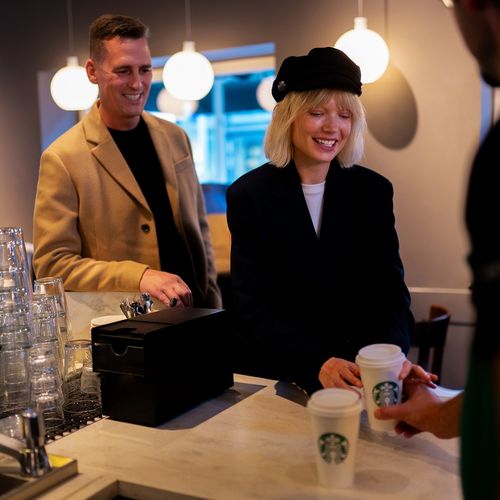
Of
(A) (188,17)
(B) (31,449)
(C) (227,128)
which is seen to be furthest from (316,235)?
(C) (227,128)

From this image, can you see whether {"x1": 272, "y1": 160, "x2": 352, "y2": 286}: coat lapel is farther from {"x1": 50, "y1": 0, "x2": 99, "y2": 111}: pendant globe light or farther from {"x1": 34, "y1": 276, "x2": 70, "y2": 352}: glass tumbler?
{"x1": 50, "y1": 0, "x2": 99, "y2": 111}: pendant globe light

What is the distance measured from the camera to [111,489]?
131 cm

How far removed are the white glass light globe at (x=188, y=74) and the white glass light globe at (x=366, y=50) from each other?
966 millimetres

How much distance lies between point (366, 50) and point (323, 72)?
7.69 feet

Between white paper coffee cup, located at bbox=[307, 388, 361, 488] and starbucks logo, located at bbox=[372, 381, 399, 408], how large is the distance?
0.17 meters

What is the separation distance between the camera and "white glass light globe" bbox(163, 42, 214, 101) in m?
4.56

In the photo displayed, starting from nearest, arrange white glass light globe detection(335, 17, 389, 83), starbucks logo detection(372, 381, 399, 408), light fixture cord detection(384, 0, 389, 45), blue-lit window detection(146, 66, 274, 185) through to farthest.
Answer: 1. starbucks logo detection(372, 381, 399, 408)
2. white glass light globe detection(335, 17, 389, 83)
3. light fixture cord detection(384, 0, 389, 45)
4. blue-lit window detection(146, 66, 274, 185)

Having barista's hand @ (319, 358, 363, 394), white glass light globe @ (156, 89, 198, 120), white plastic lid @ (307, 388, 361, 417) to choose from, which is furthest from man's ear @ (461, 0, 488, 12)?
white glass light globe @ (156, 89, 198, 120)

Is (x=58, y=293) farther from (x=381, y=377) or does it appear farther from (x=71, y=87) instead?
(x=71, y=87)

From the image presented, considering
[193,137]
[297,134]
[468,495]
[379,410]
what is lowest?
[379,410]

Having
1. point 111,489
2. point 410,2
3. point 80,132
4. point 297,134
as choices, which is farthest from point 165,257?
point 410,2

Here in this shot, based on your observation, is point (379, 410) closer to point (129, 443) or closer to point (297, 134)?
point (129, 443)

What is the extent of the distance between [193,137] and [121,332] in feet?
17.1

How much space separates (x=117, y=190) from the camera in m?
2.78
